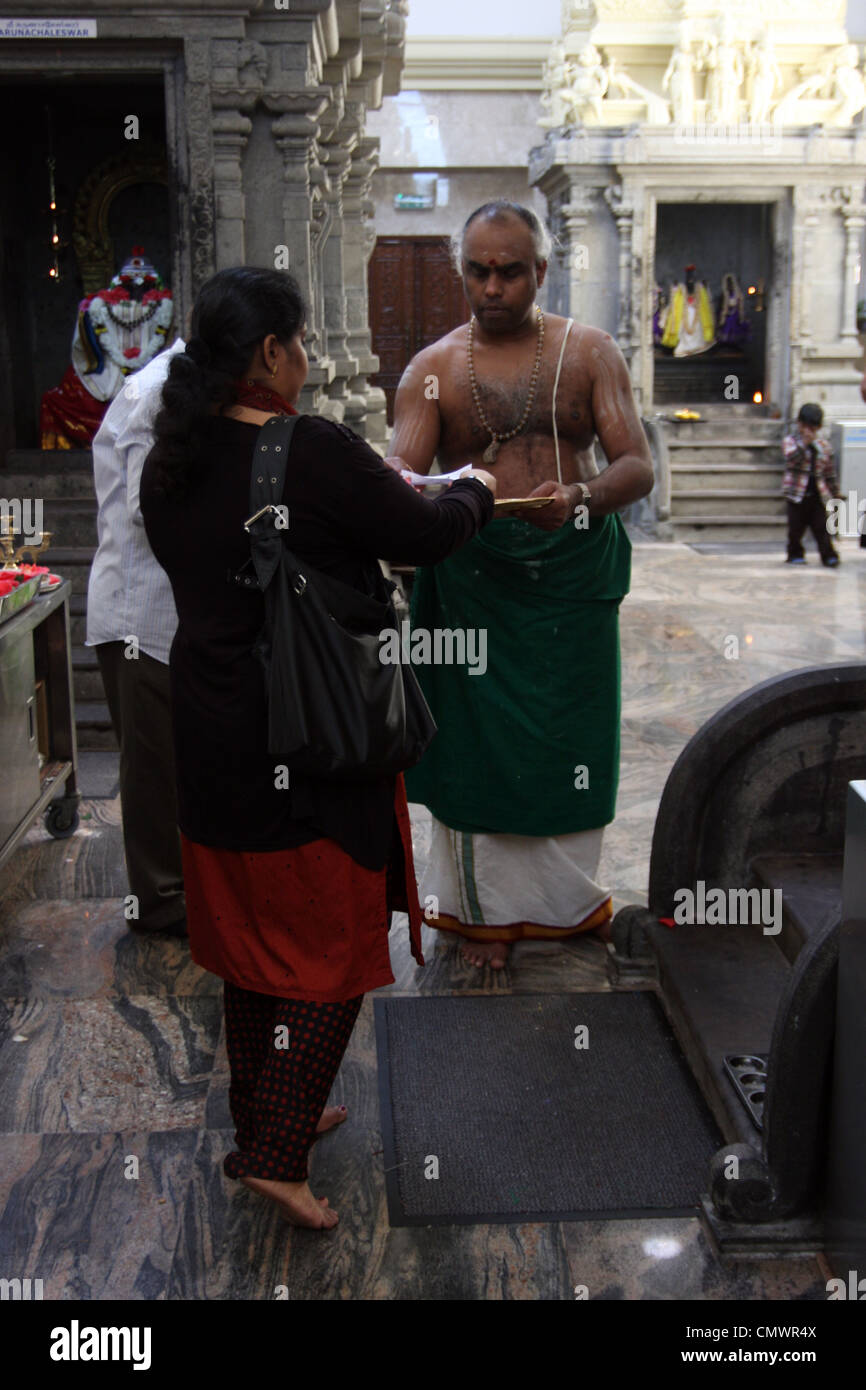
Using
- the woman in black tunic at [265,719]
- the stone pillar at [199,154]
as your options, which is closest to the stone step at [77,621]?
the stone pillar at [199,154]

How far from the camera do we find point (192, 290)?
681 cm

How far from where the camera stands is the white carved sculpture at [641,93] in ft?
51.3

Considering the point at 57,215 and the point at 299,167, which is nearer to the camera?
the point at 299,167

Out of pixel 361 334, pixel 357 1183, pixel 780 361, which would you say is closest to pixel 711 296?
pixel 780 361

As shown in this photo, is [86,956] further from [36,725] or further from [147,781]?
[36,725]

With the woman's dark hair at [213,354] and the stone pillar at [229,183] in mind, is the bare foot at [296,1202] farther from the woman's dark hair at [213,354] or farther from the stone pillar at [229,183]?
the stone pillar at [229,183]

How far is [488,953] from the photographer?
3.94 meters

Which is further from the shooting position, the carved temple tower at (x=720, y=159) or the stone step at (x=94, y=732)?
the carved temple tower at (x=720, y=159)

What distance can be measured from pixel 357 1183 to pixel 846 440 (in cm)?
1266

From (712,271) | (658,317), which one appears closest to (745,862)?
(658,317)

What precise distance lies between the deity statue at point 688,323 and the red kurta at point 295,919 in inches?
603

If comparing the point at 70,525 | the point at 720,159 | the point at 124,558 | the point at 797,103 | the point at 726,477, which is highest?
the point at 797,103

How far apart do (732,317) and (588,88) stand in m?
3.18

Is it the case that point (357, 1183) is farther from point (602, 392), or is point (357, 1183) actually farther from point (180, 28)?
point (180, 28)
